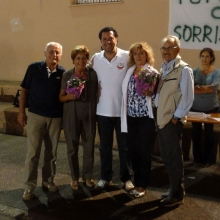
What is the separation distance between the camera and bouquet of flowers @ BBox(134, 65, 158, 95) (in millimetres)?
4039

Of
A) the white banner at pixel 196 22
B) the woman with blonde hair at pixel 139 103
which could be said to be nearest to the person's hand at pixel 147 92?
the woman with blonde hair at pixel 139 103

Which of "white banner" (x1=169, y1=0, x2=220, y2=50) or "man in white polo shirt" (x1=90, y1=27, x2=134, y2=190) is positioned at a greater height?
"white banner" (x1=169, y1=0, x2=220, y2=50)

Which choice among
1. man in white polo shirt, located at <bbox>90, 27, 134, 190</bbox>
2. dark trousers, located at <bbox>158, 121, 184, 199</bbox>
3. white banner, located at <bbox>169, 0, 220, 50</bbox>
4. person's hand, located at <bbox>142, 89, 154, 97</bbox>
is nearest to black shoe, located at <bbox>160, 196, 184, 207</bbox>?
dark trousers, located at <bbox>158, 121, 184, 199</bbox>

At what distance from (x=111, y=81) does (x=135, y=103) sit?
0.43 meters

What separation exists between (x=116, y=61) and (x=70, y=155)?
1322 millimetres

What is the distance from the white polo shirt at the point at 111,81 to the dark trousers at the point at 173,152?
66 centimetres

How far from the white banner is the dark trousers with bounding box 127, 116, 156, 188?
3.29m

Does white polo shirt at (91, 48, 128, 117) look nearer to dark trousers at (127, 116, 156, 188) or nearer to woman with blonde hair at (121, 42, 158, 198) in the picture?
woman with blonde hair at (121, 42, 158, 198)

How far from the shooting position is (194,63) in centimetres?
708

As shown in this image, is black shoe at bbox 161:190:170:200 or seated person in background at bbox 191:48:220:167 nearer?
black shoe at bbox 161:190:170:200

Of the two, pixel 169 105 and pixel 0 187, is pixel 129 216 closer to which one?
pixel 169 105

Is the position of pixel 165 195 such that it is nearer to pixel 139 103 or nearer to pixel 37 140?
pixel 139 103

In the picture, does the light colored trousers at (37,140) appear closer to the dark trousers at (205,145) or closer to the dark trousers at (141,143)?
the dark trousers at (141,143)

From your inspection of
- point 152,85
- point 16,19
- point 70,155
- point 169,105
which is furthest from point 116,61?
point 16,19
